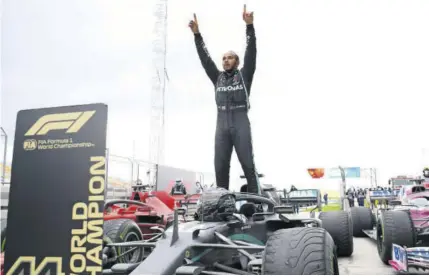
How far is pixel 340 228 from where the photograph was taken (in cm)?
624

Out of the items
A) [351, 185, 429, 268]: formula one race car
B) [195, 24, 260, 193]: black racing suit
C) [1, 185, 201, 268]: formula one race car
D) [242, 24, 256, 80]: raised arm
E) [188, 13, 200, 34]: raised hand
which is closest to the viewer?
[1, 185, 201, 268]: formula one race car

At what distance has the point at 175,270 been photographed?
2.80 m

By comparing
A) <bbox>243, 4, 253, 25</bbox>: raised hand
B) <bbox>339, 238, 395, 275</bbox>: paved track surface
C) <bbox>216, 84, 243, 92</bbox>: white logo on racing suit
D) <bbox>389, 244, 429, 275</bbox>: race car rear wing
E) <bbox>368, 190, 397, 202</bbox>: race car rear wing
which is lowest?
<bbox>339, 238, 395, 275</bbox>: paved track surface

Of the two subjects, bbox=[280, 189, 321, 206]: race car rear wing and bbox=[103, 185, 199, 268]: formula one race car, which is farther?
bbox=[280, 189, 321, 206]: race car rear wing

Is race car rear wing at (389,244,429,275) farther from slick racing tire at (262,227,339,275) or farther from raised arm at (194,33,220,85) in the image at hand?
raised arm at (194,33,220,85)

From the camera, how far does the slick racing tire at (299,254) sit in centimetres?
257

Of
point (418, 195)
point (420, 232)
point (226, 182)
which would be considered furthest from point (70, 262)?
point (418, 195)

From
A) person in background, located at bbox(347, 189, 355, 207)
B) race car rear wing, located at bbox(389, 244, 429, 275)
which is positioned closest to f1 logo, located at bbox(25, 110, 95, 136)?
race car rear wing, located at bbox(389, 244, 429, 275)

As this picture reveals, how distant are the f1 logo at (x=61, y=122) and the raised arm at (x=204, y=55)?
2655 mm

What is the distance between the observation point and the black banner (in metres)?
2.21

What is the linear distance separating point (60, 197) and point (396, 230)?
15.3 feet

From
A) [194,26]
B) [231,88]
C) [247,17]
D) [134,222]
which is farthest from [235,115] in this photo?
[134,222]

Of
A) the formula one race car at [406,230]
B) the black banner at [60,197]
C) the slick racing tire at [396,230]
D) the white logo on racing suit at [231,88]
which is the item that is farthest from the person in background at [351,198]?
the black banner at [60,197]

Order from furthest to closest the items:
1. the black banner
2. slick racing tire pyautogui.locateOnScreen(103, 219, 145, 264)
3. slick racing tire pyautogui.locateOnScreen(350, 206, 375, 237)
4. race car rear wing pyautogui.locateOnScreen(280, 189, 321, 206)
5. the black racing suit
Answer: slick racing tire pyautogui.locateOnScreen(350, 206, 375, 237), race car rear wing pyautogui.locateOnScreen(280, 189, 321, 206), the black racing suit, slick racing tire pyautogui.locateOnScreen(103, 219, 145, 264), the black banner
